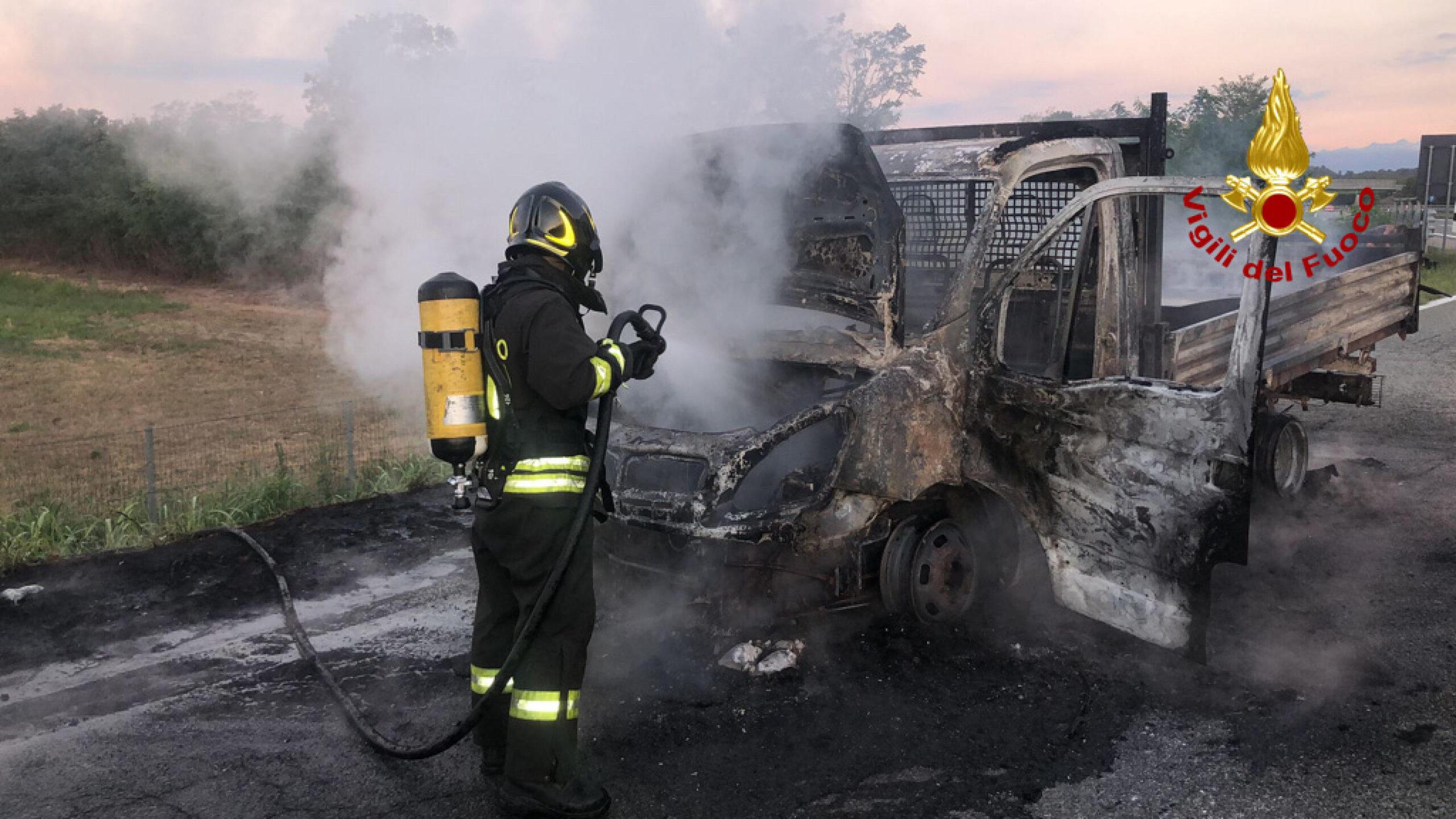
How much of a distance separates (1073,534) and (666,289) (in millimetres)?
2316

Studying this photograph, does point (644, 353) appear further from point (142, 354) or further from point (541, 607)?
point (142, 354)

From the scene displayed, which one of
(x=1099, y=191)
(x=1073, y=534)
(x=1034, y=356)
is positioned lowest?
(x=1073, y=534)

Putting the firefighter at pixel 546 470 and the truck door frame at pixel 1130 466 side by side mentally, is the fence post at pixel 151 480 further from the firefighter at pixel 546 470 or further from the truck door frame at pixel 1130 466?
the truck door frame at pixel 1130 466

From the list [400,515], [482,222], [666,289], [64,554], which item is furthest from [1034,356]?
[64,554]

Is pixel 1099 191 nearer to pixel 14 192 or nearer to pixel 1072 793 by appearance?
pixel 1072 793

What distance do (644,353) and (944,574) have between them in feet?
6.47

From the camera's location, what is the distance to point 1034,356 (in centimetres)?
570

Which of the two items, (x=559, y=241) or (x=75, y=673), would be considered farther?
(x=75, y=673)

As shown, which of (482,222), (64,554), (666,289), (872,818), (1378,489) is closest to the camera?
(872,818)

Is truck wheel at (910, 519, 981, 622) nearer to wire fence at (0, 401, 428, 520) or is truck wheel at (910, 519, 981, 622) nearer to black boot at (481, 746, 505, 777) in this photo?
black boot at (481, 746, 505, 777)

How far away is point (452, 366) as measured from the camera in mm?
3330

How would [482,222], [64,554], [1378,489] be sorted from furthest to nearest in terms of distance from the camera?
1. [1378,489]
2. [64,554]
3. [482,222]

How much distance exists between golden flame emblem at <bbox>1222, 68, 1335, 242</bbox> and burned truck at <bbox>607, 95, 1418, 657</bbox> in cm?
14

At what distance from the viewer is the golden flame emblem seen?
3359mm
